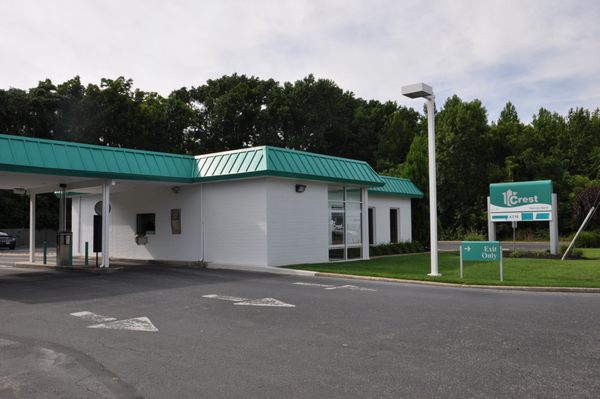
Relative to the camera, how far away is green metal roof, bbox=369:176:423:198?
25875 millimetres

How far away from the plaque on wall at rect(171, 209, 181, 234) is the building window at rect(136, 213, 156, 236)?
1380 millimetres

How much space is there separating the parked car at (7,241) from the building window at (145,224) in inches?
834

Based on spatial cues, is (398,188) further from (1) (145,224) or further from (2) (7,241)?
(2) (7,241)

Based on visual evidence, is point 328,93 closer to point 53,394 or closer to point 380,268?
point 380,268

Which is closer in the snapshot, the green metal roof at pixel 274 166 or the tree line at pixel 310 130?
the green metal roof at pixel 274 166

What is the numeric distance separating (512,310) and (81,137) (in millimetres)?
36941

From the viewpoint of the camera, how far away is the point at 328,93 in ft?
167

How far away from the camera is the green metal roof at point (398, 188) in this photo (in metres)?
25.9

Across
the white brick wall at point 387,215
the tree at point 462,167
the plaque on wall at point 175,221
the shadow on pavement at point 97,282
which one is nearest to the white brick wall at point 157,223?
the plaque on wall at point 175,221

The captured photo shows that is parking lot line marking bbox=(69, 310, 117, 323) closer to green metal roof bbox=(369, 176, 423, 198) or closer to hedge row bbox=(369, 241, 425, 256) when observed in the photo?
hedge row bbox=(369, 241, 425, 256)

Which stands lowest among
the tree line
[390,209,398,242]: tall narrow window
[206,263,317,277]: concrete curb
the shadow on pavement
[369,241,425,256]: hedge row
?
the shadow on pavement

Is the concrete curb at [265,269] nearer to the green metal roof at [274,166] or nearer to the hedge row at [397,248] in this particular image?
the green metal roof at [274,166]

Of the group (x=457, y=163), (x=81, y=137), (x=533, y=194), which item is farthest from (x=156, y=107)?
(x=533, y=194)

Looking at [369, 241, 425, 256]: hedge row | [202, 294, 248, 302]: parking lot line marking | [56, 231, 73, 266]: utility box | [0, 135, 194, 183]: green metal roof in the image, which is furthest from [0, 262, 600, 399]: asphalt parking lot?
[369, 241, 425, 256]: hedge row
